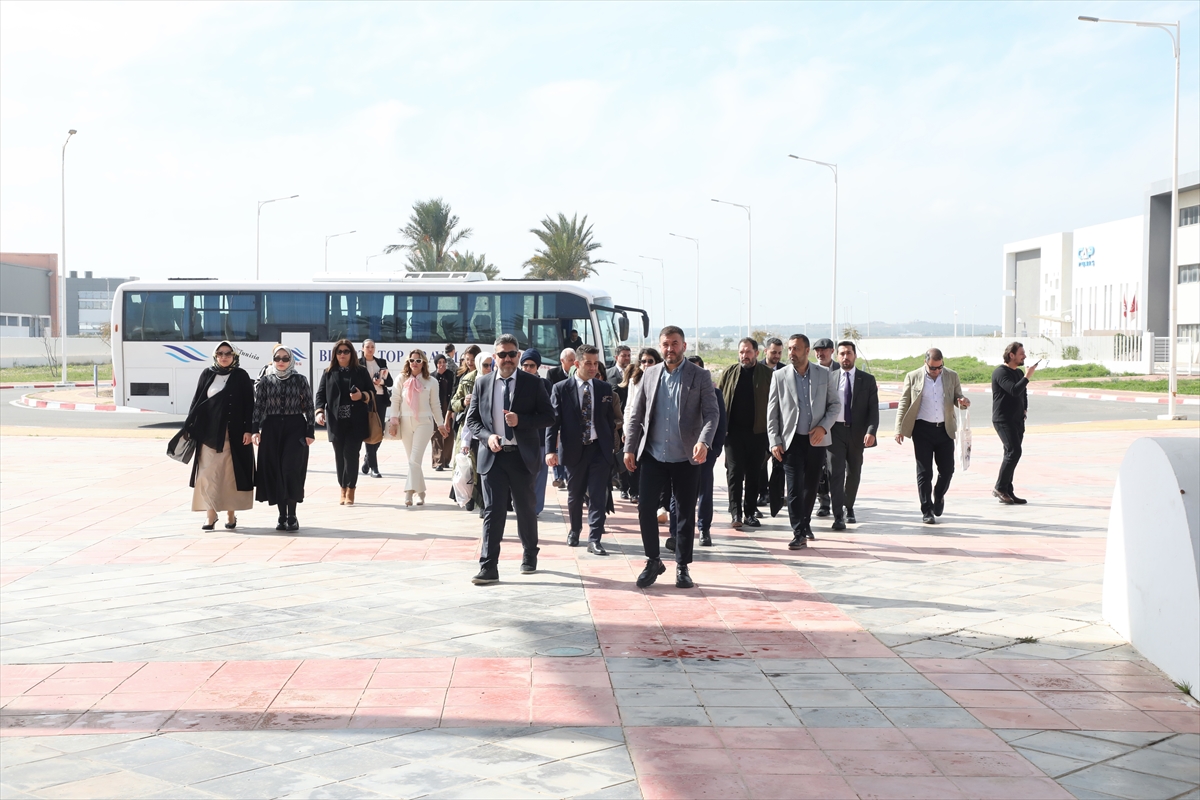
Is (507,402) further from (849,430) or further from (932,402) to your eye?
(932,402)

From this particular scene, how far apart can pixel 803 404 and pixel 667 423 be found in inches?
77.1

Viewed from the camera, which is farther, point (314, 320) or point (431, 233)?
point (431, 233)

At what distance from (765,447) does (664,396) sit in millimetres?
2851

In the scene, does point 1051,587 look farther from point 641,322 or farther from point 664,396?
point 641,322

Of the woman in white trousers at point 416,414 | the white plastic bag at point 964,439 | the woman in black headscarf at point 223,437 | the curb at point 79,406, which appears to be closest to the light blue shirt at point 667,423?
the woman in black headscarf at point 223,437

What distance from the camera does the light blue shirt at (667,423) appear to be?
7562 mm

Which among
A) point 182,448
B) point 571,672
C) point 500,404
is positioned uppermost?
point 500,404

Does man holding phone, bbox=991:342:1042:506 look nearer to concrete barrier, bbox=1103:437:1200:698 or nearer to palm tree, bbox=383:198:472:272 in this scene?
concrete barrier, bbox=1103:437:1200:698

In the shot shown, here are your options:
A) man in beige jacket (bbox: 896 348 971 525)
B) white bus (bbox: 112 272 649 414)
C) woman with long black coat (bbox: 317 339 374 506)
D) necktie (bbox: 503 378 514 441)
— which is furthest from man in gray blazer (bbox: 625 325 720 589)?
white bus (bbox: 112 272 649 414)

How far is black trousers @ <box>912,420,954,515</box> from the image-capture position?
10.5m

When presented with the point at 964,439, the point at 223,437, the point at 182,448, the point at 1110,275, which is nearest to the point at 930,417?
the point at 964,439

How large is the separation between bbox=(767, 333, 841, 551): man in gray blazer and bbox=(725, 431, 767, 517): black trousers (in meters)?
0.66

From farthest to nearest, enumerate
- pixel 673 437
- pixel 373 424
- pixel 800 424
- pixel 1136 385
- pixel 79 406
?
pixel 1136 385 < pixel 79 406 < pixel 373 424 < pixel 800 424 < pixel 673 437

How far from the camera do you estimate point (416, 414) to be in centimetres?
1205
